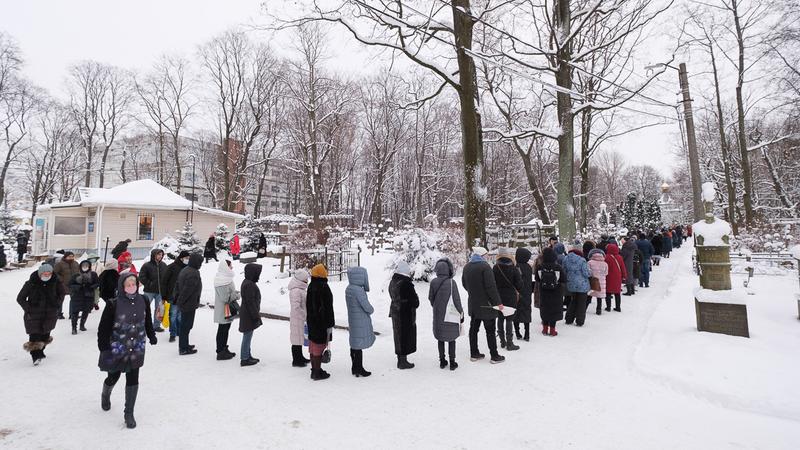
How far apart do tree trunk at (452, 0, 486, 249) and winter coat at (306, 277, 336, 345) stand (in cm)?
555

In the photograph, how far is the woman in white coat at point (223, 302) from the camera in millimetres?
6496

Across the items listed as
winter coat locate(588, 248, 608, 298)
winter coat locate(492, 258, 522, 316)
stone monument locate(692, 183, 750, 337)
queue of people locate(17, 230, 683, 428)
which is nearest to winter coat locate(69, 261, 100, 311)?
queue of people locate(17, 230, 683, 428)

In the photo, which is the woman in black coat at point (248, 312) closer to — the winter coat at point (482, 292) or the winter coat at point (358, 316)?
the winter coat at point (358, 316)

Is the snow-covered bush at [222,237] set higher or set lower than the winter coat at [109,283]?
higher

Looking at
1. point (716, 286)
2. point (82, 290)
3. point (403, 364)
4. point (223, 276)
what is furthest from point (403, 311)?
point (82, 290)

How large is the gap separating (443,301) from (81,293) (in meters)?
7.91

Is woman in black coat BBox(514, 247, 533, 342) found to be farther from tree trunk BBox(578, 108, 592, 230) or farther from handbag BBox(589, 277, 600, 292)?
tree trunk BBox(578, 108, 592, 230)

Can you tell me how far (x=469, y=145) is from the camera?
1076 centimetres

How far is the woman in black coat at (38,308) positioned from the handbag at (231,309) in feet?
8.71

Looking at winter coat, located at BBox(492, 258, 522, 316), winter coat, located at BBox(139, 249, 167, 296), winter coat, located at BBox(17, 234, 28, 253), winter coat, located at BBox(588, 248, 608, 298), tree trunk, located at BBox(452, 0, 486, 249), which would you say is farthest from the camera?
winter coat, located at BBox(17, 234, 28, 253)

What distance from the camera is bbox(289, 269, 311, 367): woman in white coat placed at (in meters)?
6.04

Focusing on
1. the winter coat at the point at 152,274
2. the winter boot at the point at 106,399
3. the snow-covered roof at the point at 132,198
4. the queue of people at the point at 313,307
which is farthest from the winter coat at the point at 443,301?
the snow-covered roof at the point at 132,198

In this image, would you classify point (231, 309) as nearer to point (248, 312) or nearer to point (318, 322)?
point (248, 312)

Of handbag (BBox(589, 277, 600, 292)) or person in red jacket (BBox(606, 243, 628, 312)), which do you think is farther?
person in red jacket (BBox(606, 243, 628, 312))
